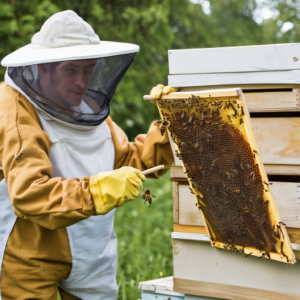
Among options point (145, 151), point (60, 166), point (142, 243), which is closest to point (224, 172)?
point (145, 151)

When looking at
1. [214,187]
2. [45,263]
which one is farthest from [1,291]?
[214,187]

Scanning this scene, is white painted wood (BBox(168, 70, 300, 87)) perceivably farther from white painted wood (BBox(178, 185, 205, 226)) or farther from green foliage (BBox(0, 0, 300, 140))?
green foliage (BBox(0, 0, 300, 140))

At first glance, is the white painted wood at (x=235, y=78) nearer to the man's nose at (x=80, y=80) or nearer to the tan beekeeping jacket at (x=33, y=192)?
the man's nose at (x=80, y=80)

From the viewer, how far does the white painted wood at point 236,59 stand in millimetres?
1979

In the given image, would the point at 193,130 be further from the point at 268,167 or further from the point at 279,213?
the point at 279,213

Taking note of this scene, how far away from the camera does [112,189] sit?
1889mm

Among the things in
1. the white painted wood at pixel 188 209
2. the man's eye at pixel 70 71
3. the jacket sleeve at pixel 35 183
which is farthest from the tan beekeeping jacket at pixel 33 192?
the white painted wood at pixel 188 209

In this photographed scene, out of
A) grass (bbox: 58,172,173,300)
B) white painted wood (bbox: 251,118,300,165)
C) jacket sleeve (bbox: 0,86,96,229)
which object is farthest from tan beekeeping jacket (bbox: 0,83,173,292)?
grass (bbox: 58,172,173,300)

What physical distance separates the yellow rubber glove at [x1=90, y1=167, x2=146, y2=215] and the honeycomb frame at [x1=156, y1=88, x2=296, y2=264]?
0.35 meters

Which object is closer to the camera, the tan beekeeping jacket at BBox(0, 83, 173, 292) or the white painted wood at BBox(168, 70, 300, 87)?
the tan beekeeping jacket at BBox(0, 83, 173, 292)

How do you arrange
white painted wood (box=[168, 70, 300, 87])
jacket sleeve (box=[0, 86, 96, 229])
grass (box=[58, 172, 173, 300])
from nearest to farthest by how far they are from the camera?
jacket sleeve (box=[0, 86, 96, 229]) → white painted wood (box=[168, 70, 300, 87]) → grass (box=[58, 172, 173, 300])

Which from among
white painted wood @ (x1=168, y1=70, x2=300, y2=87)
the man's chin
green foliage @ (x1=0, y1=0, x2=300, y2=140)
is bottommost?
the man's chin

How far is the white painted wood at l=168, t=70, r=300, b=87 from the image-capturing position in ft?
6.53

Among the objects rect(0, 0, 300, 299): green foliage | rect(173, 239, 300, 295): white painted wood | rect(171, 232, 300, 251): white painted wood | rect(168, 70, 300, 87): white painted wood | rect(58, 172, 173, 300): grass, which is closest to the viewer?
rect(168, 70, 300, 87): white painted wood
